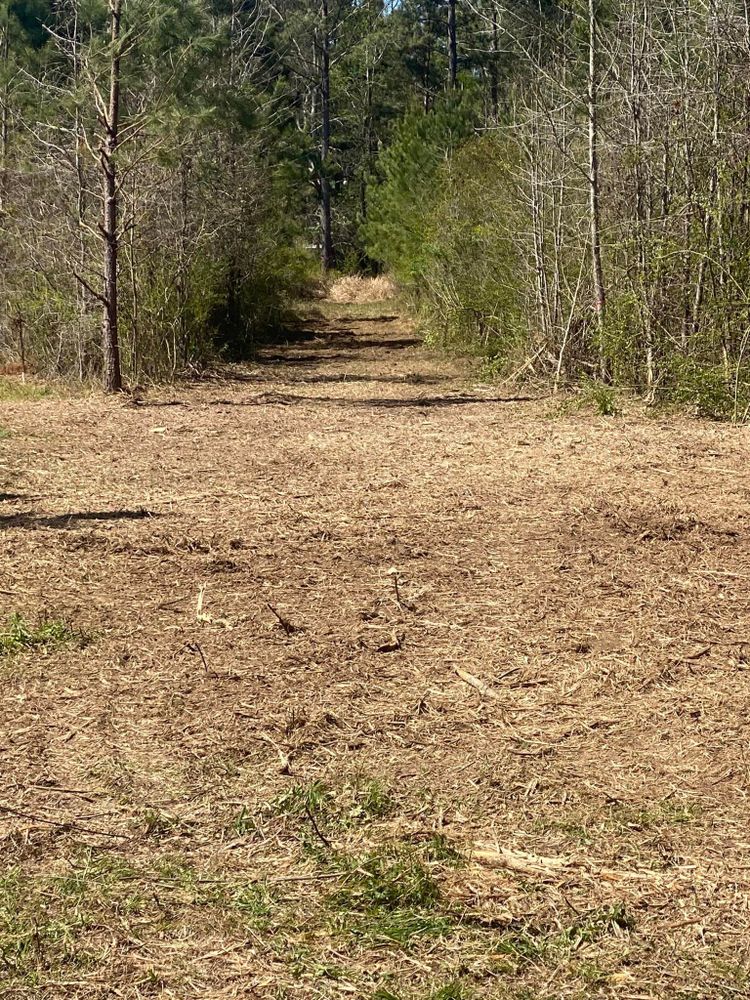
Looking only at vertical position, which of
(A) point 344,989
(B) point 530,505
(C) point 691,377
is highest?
(C) point 691,377

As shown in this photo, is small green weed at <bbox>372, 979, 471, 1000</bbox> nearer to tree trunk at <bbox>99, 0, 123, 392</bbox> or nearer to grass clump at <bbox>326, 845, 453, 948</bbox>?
grass clump at <bbox>326, 845, 453, 948</bbox>

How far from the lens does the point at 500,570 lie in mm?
5773

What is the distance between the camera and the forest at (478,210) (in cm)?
1024

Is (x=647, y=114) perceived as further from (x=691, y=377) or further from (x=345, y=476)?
(x=345, y=476)

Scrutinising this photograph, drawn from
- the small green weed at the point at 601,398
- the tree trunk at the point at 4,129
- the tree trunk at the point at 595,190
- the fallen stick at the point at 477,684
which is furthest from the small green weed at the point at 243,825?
the tree trunk at the point at 4,129

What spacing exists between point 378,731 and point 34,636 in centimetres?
169

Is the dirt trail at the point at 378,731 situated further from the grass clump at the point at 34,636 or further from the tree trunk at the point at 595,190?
the tree trunk at the point at 595,190

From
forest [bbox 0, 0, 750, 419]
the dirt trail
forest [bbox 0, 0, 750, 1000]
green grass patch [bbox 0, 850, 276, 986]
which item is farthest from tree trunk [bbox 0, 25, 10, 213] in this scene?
green grass patch [bbox 0, 850, 276, 986]

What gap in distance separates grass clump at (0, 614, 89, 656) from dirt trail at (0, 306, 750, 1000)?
0.36 ft

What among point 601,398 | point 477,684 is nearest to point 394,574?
point 477,684

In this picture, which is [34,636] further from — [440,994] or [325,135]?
[325,135]

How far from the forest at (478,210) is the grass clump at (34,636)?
6898mm

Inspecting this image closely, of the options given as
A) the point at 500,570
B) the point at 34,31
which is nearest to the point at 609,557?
the point at 500,570

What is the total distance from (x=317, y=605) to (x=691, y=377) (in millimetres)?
6115
